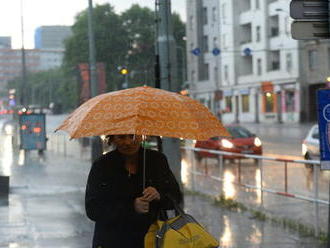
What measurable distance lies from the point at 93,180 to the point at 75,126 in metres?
0.45

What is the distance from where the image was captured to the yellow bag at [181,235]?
14.1ft

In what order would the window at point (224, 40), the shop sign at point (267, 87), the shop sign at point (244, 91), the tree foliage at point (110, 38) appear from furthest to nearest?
the shop sign at point (244, 91), the window at point (224, 40), the shop sign at point (267, 87), the tree foliage at point (110, 38)

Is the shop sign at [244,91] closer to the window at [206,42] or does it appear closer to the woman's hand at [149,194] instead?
the window at [206,42]

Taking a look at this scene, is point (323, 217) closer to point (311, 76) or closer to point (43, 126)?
point (43, 126)

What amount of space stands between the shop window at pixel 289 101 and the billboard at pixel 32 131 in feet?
124

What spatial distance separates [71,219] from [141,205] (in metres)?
7.44

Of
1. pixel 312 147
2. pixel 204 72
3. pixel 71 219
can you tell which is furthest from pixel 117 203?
pixel 204 72

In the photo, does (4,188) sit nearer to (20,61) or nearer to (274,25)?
(274,25)

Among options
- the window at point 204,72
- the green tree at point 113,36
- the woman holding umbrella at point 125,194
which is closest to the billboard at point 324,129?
the woman holding umbrella at point 125,194

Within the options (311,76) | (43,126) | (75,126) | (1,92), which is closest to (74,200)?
(75,126)

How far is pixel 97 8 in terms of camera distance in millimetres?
71250

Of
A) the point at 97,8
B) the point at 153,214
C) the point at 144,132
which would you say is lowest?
the point at 153,214

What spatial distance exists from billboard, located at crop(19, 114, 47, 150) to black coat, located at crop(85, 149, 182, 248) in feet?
81.1

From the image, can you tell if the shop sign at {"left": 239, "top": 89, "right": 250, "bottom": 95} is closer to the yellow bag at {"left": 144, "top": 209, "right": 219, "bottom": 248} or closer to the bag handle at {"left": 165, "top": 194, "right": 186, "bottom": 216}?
the bag handle at {"left": 165, "top": 194, "right": 186, "bottom": 216}
